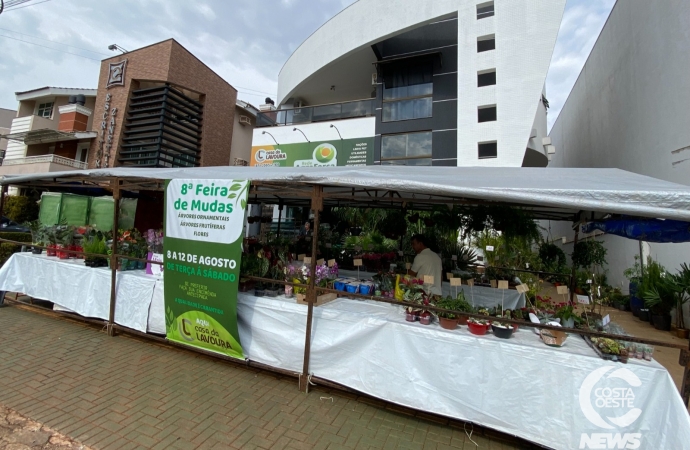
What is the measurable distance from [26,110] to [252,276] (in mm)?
30733

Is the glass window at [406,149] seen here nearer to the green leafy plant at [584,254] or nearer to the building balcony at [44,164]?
the green leafy plant at [584,254]

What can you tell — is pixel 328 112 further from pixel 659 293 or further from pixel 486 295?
pixel 659 293

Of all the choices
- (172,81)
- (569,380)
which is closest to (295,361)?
(569,380)

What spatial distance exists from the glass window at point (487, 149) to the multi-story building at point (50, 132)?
65.1 feet

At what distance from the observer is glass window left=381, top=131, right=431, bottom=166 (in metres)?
14.0

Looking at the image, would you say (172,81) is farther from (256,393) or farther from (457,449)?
(457,449)

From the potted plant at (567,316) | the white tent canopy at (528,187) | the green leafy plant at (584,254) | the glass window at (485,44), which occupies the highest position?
the glass window at (485,44)

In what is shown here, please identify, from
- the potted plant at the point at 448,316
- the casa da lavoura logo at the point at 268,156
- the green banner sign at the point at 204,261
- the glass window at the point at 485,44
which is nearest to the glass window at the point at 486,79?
the glass window at the point at 485,44

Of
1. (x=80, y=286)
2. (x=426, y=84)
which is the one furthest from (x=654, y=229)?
(x=426, y=84)

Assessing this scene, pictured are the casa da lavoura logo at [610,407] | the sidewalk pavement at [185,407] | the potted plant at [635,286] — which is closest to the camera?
the casa da lavoura logo at [610,407]

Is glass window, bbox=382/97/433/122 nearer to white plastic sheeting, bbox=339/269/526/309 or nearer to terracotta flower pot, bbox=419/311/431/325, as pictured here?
white plastic sheeting, bbox=339/269/526/309

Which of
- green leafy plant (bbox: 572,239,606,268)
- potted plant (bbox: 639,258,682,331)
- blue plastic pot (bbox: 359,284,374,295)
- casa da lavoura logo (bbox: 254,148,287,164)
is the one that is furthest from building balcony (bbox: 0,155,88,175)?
potted plant (bbox: 639,258,682,331)

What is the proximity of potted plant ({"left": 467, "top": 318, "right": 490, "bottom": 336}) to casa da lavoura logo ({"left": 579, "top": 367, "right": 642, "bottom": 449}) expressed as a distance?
0.80 metres

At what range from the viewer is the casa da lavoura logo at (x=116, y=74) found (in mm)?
15055
